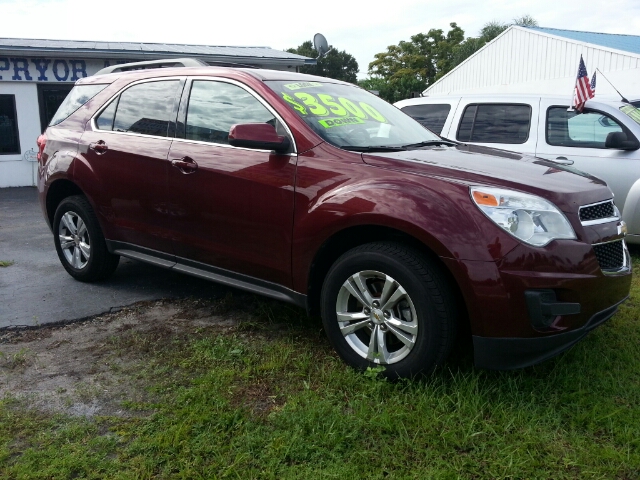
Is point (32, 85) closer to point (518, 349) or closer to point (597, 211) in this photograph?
point (597, 211)

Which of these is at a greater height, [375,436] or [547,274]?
[547,274]

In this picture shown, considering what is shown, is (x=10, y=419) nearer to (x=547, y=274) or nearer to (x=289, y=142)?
(x=289, y=142)

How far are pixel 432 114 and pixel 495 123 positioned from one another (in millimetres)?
769

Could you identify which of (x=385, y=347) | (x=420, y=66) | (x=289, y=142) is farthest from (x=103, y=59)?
(x=420, y=66)

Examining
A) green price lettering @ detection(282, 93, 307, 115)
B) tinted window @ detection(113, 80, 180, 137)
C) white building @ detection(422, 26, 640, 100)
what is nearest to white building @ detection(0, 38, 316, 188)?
tinted window @ detection(113, 80, 180, 137)

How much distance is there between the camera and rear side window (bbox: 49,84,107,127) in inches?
206

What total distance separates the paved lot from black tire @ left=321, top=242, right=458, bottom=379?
184 centimetres

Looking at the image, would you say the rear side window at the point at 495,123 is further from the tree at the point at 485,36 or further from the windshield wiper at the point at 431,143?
the tree at the point at 485,36

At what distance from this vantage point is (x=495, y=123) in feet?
22.4

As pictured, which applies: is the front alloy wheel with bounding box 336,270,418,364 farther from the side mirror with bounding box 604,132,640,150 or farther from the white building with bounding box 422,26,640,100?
the white building with bounding box 422,26,640,100

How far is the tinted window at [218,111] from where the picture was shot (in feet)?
13.3

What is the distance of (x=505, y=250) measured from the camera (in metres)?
2.98

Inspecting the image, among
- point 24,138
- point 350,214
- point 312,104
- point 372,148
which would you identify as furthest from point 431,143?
point 24,138

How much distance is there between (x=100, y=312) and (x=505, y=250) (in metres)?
3.05
